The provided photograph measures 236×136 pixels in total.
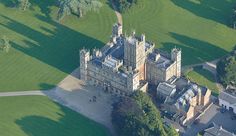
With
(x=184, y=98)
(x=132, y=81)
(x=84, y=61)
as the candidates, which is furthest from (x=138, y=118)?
(x=84, y=61)

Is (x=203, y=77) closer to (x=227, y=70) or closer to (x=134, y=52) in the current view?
(x=227, y=70)

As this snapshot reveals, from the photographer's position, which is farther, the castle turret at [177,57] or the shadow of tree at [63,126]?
the castle turret at [177,57]

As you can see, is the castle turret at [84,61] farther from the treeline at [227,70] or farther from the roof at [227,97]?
the roof at [227,97]

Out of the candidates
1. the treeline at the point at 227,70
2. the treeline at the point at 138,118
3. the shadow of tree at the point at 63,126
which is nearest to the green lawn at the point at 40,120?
the shadow of tree at the point at 63,126

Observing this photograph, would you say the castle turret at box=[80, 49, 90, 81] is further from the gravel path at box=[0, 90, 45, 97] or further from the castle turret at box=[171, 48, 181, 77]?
the castle turret at box=[171, 48, 181, 77]

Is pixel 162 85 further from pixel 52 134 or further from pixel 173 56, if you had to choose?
pixel 52 134

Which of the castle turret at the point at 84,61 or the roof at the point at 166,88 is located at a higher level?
the castle turret at the point at 84,61
